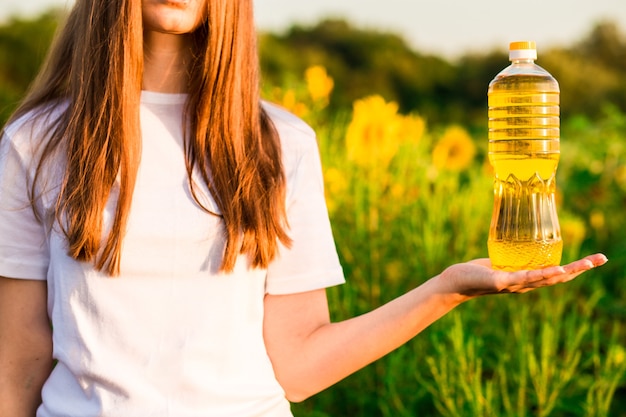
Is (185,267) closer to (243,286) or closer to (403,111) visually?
(243,286)

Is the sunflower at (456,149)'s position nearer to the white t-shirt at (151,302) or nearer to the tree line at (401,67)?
the white t-shirt at (151,302)

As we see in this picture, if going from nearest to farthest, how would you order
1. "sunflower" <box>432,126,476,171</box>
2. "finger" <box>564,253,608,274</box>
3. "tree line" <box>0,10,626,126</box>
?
"finger" <box>564,253,608,274</box> < "sunflower" <box>432,126,476,171</box> < "tree line" <box>0,10,626,126</box>

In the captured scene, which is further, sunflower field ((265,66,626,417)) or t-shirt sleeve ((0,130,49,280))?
sunflower field ((265,66,626,417))

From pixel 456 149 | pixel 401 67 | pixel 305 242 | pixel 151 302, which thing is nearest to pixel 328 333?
pixel 305 242

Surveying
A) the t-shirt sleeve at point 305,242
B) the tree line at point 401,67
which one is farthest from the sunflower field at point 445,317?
the tree line at point 401,67

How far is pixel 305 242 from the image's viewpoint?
2.01 m

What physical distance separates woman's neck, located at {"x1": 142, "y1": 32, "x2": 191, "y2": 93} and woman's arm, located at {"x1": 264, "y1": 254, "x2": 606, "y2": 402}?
19.7 inches

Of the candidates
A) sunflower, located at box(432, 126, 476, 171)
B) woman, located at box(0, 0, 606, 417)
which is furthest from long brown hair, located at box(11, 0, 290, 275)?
sunflower, located at box(432, 126, 476, 171)

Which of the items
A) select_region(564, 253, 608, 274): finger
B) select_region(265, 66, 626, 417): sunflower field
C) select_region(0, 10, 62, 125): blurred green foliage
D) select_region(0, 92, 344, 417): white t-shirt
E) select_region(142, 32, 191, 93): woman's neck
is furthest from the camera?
select_region(0, 10, 62, 125): blurred green foliage

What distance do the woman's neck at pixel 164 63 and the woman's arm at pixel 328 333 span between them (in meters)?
0.50

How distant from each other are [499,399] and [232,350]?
4.61ft

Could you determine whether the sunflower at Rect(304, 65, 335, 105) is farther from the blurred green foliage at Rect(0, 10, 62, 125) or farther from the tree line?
the blurred green foliage at Rect(0, 10, 62, 125)

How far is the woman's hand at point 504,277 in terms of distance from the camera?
161 centimetres

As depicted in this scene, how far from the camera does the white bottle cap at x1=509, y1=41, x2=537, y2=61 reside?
1.84m
